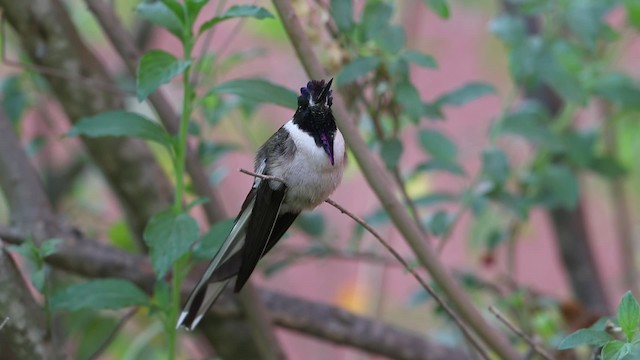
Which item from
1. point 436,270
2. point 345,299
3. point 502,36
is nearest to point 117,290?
point 436,270

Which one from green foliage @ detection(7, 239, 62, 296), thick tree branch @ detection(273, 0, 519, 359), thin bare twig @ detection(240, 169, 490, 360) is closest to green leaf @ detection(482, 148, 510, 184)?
thick tree branch @ detection(273, 0, 519, 359)

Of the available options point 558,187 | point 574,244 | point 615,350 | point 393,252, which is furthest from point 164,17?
point 574,244

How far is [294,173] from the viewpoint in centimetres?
95

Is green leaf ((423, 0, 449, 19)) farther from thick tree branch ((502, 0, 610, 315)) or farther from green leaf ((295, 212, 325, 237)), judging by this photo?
thick tree branch ((502, 0, 610, 315))

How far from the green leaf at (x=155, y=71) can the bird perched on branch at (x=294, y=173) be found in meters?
0.13

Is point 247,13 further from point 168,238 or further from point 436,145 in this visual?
point 436,145

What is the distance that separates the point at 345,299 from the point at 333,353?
592mm

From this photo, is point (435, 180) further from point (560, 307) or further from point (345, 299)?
point (560, 307)

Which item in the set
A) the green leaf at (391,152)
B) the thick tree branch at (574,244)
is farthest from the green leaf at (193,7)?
the thick tree branch at (574,244)

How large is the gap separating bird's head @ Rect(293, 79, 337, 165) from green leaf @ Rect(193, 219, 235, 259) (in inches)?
7.8

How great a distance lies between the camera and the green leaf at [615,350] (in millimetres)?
776

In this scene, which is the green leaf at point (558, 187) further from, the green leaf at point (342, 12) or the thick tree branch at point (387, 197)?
the green leaf at point (342, 12)

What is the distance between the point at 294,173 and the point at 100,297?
0.99 feet

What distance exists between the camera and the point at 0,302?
980 millimetres
